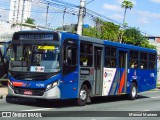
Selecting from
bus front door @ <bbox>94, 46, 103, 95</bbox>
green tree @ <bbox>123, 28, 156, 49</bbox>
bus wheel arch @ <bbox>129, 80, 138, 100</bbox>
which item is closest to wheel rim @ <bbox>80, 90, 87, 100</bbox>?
bus front door @ <bbox>94, 46, 103, 95</bbox>

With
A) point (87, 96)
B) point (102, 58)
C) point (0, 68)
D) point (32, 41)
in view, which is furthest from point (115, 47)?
point (0, 68)

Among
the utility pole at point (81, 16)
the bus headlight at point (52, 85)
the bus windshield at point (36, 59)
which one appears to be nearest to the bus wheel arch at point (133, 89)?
the utility pole at point (81, 16)

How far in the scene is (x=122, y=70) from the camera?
19562 millimetres

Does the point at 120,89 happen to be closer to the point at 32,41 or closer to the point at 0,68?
the point at 32,41

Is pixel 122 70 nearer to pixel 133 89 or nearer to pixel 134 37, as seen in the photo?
pixel 133 89

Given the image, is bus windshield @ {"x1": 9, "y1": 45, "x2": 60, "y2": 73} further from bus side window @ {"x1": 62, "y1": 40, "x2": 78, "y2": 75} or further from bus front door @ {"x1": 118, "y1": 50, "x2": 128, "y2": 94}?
bus front door @ {"x1": 118, "y1": 50, "x2": 128, "y2": 94}

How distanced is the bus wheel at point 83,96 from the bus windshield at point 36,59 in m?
1.94

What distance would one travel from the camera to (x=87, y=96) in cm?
1638

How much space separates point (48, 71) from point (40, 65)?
369mm

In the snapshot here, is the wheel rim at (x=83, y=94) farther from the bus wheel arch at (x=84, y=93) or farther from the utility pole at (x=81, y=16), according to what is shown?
the utility pole at (x=81, y=16)

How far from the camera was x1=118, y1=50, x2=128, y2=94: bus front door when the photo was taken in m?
19.4

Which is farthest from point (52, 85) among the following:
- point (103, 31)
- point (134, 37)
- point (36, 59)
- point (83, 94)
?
point (134, 37)

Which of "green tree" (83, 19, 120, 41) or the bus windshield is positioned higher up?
"green tree" (83, 19, 120, 41)

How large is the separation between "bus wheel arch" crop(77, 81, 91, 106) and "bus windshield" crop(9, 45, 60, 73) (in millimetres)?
1944
